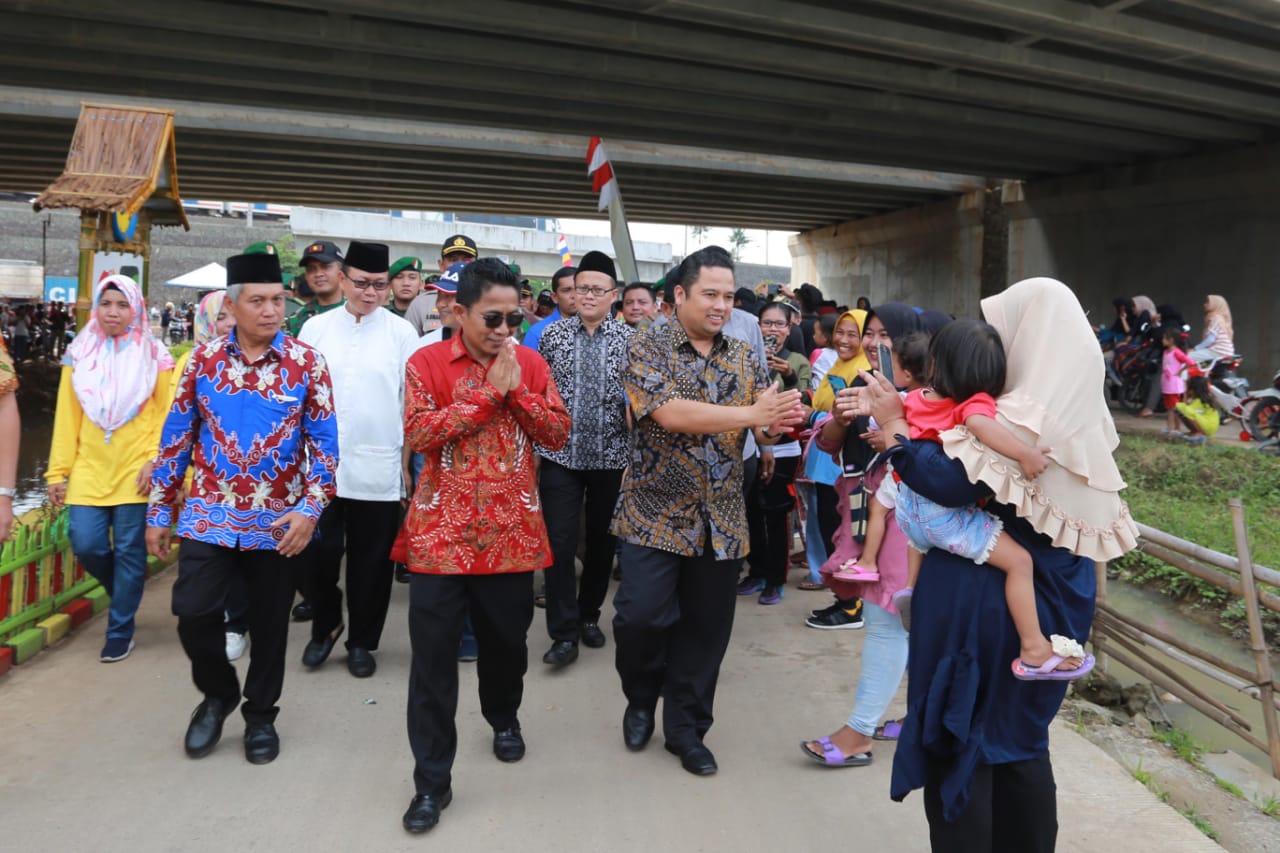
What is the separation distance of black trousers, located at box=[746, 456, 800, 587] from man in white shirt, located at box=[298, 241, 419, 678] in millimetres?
2097

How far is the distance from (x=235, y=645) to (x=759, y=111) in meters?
14.5

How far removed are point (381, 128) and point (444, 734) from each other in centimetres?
1631

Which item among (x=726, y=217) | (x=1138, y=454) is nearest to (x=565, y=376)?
(x=1138, y=454)

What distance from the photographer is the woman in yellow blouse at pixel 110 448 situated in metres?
4.57

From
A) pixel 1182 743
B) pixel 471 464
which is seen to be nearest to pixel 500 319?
pixel 471 464

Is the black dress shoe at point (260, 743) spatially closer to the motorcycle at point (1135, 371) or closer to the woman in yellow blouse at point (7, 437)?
the woman in yellow blouse at point (7, 437)

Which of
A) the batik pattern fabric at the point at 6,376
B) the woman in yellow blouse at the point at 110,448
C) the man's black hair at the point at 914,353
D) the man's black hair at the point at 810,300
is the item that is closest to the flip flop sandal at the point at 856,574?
the man's black hair at the point at 914,353

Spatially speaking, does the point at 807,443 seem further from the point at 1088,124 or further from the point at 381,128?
the point at 1088,124

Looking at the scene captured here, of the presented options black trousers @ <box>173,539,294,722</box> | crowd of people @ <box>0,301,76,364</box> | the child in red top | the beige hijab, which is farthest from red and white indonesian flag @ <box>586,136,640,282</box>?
crowd of people @ <box>0,301,76,364</box>

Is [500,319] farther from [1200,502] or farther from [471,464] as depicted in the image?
[1200,502]

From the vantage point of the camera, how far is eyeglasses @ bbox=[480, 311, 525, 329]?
3242mm

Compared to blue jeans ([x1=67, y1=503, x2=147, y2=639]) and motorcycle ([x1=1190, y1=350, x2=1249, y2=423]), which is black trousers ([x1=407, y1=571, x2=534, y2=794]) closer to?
blue jeans ([x1=67, y1=503, x2=147, y2=639])

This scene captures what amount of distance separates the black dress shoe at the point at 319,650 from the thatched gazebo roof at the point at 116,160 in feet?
15.7

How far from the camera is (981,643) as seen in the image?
2.47 meters
